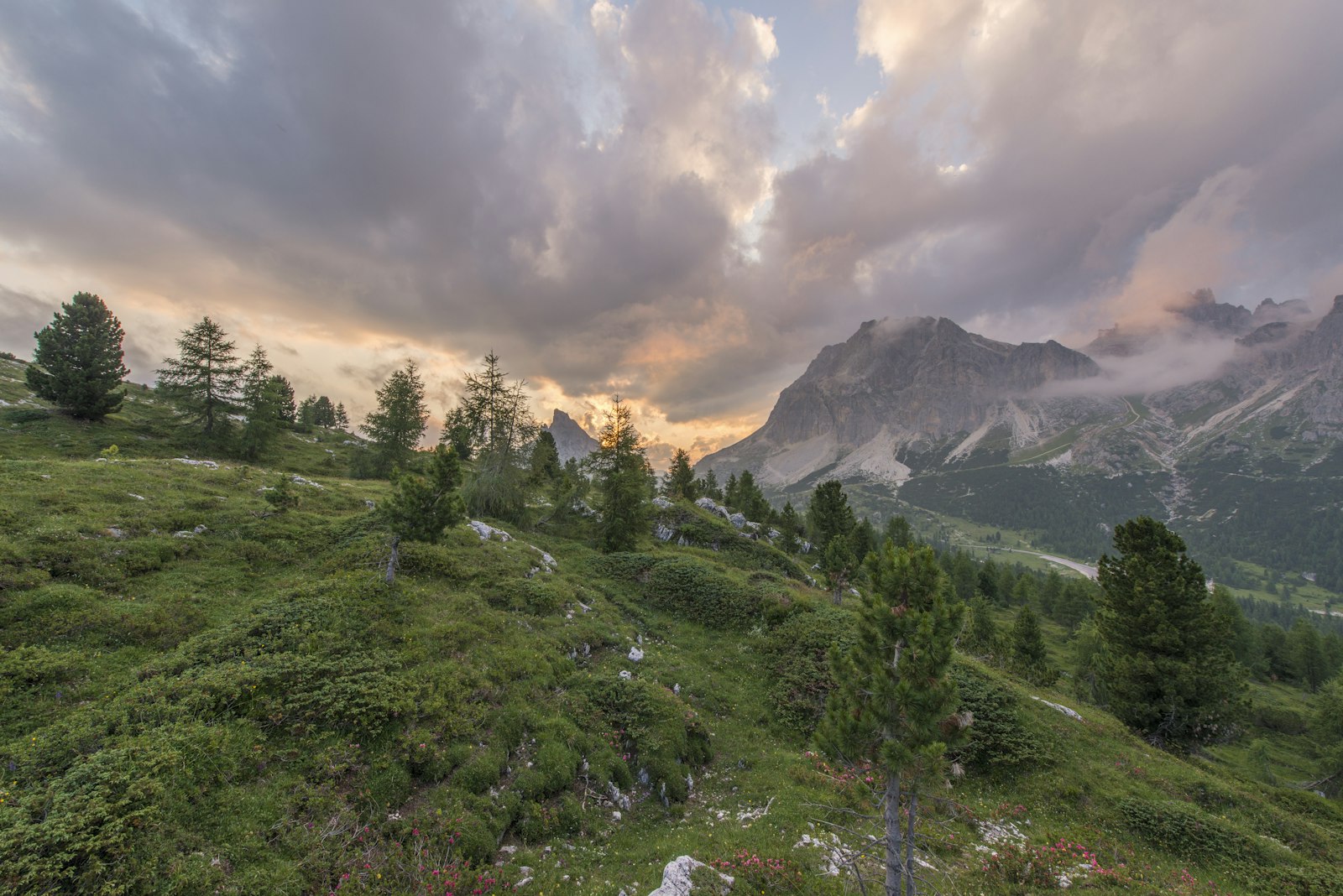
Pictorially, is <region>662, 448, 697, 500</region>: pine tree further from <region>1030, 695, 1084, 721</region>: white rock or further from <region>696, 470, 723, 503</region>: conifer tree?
<region>1030, 695, 1084, 721</region>: white rock

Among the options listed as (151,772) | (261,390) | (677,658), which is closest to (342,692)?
(151,772)

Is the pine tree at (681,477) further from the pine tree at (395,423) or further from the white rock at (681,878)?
the white rock at (681,878)

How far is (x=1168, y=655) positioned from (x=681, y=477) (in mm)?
58808

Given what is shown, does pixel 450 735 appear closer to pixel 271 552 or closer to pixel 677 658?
pixel 677 658

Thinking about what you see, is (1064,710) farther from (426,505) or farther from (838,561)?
(426,505)

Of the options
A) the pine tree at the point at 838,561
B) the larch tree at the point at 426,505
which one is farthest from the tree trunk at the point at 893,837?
the pine tree at the point at 838,561

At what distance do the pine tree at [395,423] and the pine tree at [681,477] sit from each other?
39533 mm

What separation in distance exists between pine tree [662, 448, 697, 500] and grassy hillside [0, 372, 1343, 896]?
50445mm

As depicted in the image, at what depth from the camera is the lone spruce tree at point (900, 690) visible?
10094mm

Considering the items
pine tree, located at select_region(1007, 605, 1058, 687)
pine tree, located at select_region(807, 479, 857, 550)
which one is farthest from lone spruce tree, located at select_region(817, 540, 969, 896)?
pine tree, located at select_region(807, 479, 857, 550)

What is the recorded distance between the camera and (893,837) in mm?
10203

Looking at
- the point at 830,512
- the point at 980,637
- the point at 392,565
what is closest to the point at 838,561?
the point at 830,512

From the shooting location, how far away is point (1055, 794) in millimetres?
17078

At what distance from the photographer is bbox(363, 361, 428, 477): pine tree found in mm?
48406
